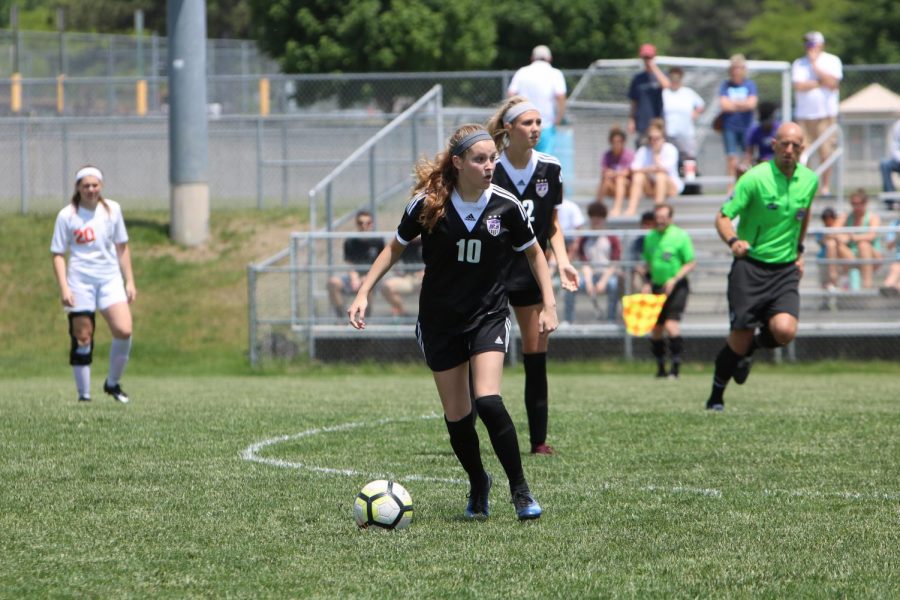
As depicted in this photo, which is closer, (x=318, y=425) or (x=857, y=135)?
(x=318, y=425)

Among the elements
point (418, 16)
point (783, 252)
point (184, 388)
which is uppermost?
point (418, 16)

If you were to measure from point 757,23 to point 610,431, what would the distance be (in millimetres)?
55155

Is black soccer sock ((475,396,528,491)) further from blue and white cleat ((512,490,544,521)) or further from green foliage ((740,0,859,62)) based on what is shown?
green foliage ((740,0,859,62))

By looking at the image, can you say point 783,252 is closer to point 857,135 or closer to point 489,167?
point 489,167

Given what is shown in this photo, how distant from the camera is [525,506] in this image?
614 centimetres

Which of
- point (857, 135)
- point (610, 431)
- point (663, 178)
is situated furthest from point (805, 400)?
point (857, 135)

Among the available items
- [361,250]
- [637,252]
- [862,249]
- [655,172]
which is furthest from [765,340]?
[655,172]

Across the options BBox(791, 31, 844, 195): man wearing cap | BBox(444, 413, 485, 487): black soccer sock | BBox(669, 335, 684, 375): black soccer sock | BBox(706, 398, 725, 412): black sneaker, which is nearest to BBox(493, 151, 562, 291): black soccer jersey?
BBox(444, 413, 485, 487): black soccer sock

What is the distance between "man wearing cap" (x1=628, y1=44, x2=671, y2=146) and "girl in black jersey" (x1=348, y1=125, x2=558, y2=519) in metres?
14.2

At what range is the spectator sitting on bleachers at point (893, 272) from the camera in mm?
17344

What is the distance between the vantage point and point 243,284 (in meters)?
21.2

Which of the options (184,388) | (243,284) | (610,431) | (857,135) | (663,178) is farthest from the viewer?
(857,135)

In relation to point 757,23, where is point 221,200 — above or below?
below

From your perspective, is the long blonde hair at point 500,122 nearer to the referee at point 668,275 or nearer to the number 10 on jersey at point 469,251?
the number 10 on jersey at point 469,251
